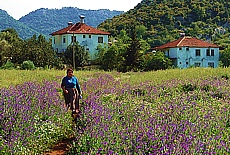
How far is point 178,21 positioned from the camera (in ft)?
270

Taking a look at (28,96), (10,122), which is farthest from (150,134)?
(28,96)

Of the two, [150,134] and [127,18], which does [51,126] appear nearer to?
[150,134]

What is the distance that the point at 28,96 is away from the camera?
8.63 m

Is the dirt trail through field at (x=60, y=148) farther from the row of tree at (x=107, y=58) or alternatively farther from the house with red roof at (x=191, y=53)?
the house with red roof at (x=191, y=53)

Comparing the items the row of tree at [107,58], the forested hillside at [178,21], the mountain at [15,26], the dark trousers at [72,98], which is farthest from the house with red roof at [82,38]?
the mountain at [15,26]

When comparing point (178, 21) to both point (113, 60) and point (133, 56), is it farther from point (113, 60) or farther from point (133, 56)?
point (113, 60)

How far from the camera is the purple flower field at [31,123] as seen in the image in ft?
19.4

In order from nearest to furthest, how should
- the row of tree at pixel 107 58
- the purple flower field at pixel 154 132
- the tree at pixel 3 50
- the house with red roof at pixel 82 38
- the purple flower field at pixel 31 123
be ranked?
the purple flower field at pixel 154 132
the purple flower field at pixel 31 123
the row of tree at pixel 107 58
the tree at pixel 3 50
the house with red roof at pixel 82 38

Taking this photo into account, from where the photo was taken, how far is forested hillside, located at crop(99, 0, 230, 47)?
2990 inches

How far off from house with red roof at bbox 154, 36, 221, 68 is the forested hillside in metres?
20.8

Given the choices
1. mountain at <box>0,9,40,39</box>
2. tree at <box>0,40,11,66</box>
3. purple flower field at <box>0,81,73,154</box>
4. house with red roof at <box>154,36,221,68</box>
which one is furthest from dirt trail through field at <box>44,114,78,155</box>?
mountain at <box>0,9,40,39</box>

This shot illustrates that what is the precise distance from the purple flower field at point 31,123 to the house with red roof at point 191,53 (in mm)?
40935

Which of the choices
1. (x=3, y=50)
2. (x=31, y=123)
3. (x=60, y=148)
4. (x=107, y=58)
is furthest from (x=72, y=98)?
A: (x=3, y=50)

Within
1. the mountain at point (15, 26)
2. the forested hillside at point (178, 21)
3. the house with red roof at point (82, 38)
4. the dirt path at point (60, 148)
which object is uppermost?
the mountain at point (15, 26)
